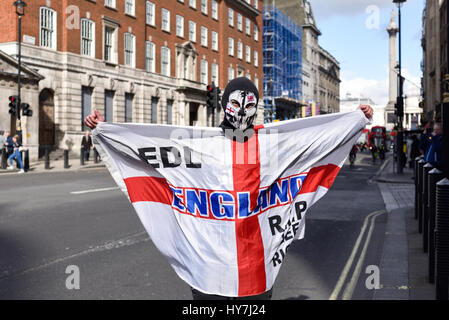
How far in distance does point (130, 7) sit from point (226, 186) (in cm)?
3367

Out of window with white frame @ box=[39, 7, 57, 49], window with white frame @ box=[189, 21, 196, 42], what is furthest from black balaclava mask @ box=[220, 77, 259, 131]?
window with white frame @ box=[189, 21, 196, 42]

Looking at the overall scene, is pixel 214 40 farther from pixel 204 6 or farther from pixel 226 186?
pixel 226 186

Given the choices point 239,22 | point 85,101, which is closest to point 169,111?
point 85,101

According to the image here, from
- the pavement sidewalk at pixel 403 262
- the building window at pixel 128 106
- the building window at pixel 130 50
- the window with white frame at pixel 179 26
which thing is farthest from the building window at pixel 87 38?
the pavement sidewalk at pixel 403 262

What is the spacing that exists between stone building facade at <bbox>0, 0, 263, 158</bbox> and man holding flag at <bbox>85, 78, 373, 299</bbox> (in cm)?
1862

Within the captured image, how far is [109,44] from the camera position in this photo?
3198 centimetres

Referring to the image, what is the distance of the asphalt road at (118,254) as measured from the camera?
474 centimetres

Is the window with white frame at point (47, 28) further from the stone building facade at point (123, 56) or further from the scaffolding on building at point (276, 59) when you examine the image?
the scaffolding on building at point (276, 59)

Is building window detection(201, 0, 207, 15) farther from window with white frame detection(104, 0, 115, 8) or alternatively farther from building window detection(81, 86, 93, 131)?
building window detection(81, 86, 93, 131)

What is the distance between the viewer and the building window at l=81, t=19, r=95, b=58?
29500mm

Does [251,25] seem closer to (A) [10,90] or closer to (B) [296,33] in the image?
(B) [296,33]

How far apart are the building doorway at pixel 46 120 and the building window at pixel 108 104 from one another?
169 inches

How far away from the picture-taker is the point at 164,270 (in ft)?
18.0
